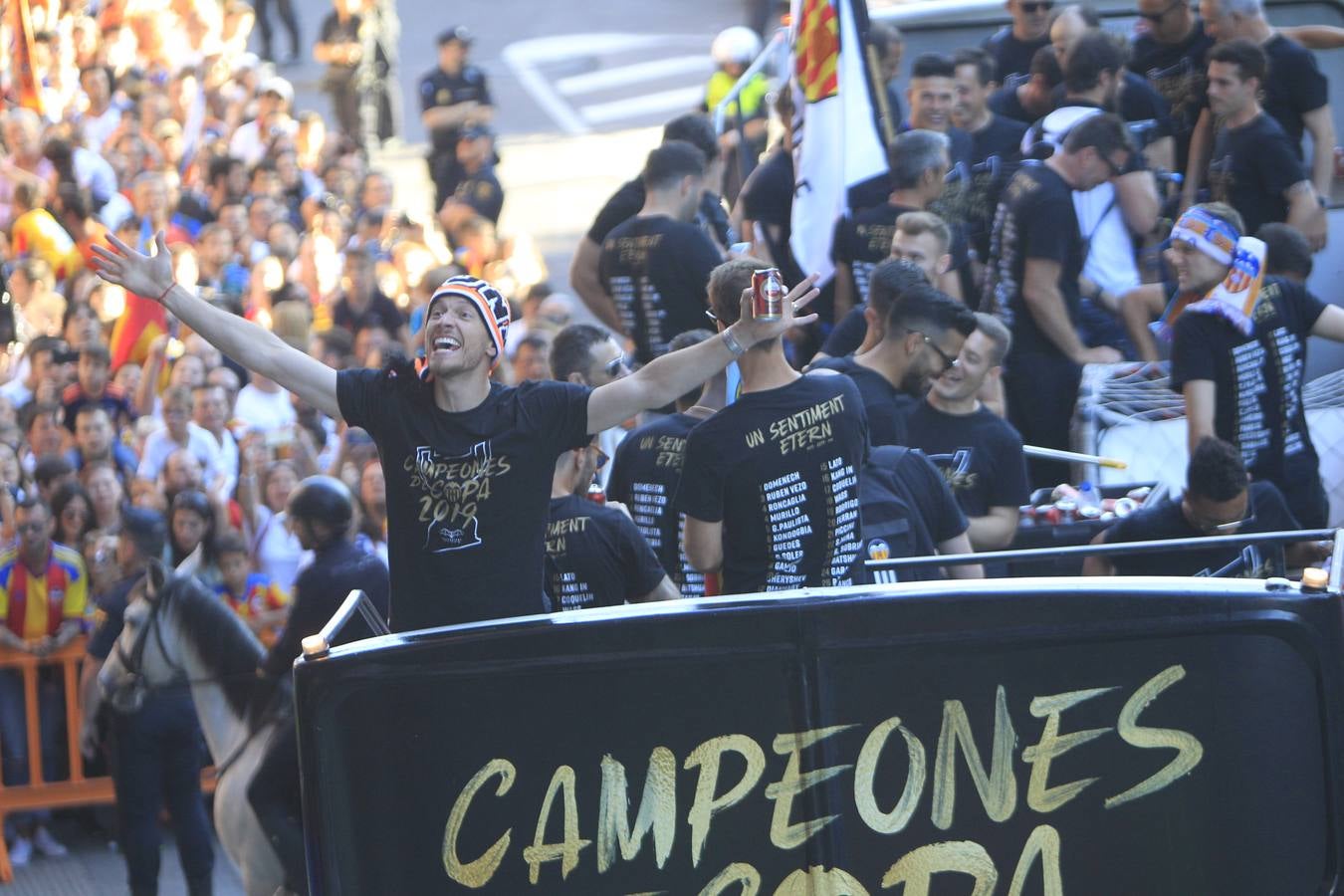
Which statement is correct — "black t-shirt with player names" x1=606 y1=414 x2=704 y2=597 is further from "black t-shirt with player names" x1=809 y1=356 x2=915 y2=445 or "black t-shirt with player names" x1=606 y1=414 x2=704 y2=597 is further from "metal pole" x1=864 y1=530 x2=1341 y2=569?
"metal pole" x1=864 y1=530 x2=1341 y2=569

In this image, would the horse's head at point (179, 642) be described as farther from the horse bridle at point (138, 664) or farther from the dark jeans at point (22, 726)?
the dark jeans at point (22, 726)

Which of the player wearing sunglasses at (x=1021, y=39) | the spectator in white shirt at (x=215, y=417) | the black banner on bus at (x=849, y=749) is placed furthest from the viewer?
the player wearing sunglasses at (x=1021, y=39)

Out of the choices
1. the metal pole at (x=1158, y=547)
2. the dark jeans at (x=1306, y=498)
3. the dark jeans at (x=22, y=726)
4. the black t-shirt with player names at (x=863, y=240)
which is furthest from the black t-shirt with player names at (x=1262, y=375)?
the dark jeans at (x=22, y=726)

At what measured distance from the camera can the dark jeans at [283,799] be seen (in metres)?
6.46

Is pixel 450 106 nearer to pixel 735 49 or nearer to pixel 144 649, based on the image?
pixel 735 49

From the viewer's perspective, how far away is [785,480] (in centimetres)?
534

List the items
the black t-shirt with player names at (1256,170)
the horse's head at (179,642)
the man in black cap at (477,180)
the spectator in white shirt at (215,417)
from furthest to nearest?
1. the man in black cap at (477,180)
2. the spectator in white shirt at (215,417)
3. the black t-shirt with player names at (1256,170)
4. the horse's head at (179,642)

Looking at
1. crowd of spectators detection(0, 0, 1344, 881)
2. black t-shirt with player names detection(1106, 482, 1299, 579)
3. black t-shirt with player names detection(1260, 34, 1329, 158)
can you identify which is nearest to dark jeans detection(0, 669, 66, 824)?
crowd of spectators detection(0, 0, 1344, 881)

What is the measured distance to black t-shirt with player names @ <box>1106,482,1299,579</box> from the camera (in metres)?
6.13

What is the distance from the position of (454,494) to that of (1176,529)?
294 centimetres

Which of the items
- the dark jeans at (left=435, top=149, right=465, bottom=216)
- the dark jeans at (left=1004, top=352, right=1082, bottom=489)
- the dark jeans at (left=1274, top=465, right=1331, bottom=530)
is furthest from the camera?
the dark jeans at (left=435, top=149, right=465, bottom=216)

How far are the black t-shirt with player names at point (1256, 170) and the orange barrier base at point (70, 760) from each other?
5.80m

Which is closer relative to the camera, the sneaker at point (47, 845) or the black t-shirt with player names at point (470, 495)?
the black t-shirt with player names at point (470, 495)

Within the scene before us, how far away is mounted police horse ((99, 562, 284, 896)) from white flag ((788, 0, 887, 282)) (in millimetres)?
3452
